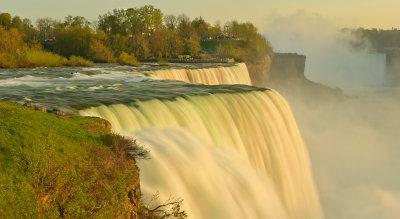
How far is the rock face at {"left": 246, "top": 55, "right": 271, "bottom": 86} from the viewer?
205 ft

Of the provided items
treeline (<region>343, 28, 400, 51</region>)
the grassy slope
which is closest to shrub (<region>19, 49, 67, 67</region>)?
the grassy slope

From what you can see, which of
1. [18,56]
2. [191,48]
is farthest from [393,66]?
[18,56]

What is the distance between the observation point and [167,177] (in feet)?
27.1

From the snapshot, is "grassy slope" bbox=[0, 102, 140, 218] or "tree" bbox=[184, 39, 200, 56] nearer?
"grassy slope" bbox=[0, 102, 140, 218]

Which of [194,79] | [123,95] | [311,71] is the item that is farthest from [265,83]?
[311,71]

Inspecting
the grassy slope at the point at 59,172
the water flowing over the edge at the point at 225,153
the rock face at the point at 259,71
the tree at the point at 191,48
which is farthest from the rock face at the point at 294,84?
the grassy slope at the point at 59,172

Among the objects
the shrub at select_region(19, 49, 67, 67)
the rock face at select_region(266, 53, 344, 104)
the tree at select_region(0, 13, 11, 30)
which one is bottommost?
the rock face at select_region(266, 53, 344, 104)

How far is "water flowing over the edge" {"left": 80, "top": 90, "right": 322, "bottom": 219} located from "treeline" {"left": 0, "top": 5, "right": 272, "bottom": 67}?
22.4 meters

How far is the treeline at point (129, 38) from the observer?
47.4 m

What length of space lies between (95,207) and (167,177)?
2.83 metres

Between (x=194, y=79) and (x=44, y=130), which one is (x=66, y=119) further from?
(x=194, y=79)

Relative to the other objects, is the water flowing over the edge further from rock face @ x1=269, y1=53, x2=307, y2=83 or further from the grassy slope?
rock face @ x1=269, y1=53, x2=307, y2=83

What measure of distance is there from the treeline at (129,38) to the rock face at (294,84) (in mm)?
4680

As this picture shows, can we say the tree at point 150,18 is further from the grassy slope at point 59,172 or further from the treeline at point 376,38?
the treeline at point 376,38
